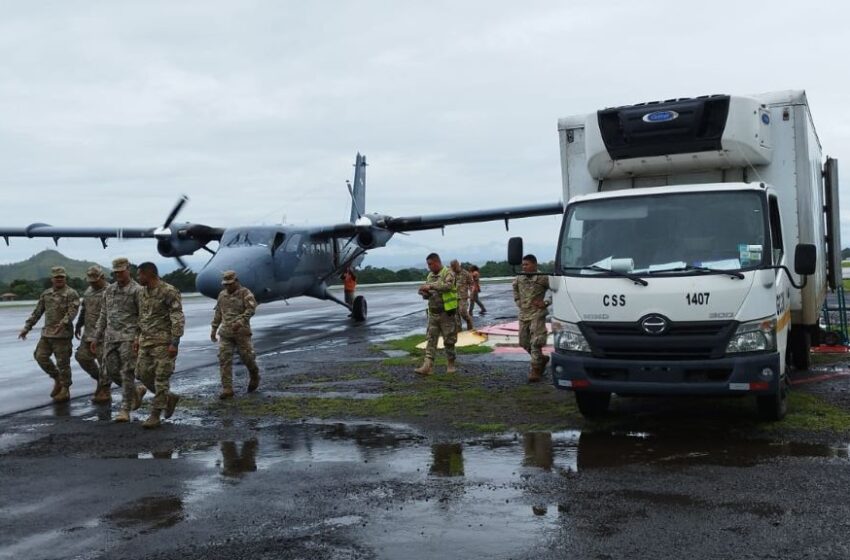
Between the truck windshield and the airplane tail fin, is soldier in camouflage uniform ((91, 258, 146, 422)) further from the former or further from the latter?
the airplane tail fin

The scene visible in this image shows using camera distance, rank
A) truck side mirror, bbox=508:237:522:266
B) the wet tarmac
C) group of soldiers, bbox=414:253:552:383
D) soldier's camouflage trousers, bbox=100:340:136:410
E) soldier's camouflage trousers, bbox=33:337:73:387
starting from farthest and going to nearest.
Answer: group of soldiers, bbox=414:253:552:383, soldier's camouflage trousers, bbox=33:337:73:387, soldier's camouflage trousers, bbox=100:340:136:410, truck side mirror, bbox=508:237:522:266, the wet tarmac

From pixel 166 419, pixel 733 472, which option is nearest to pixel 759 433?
pixel 733 472

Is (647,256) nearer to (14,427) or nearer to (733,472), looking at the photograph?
(733,472)

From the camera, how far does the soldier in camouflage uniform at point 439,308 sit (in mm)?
12391

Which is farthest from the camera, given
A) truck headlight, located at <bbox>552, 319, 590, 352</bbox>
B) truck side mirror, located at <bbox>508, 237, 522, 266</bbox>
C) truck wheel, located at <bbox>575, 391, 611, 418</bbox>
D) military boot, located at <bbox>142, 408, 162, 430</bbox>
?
military boot, located at <bbox>142, 408, 162, 430</bbox>

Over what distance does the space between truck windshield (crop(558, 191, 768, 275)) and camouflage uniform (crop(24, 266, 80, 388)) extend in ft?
23.1

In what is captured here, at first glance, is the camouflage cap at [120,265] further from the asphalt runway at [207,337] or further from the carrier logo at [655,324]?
the carrier logo at [655,324]

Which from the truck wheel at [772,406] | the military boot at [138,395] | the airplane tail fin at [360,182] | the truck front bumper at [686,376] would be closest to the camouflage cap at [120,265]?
the military boot at [138,395]

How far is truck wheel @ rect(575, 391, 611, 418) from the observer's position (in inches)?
334

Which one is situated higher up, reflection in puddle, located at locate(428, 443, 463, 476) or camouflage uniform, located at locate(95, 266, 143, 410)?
camouflage uniform, located at locate(95, 266, 143, 410)

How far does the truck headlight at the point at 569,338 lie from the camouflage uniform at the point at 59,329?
6.93 metres

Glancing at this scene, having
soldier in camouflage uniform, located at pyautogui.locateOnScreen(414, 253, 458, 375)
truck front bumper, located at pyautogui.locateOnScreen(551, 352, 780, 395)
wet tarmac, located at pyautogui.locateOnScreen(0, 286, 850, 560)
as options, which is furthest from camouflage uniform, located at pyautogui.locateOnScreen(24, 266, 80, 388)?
truck front bumper, located at pyautogui.locateOnScreen(551, 352, 780, 395)

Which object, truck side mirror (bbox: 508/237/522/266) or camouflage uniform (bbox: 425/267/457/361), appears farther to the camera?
camouflage uniform (bbox: 425/267/457/361)

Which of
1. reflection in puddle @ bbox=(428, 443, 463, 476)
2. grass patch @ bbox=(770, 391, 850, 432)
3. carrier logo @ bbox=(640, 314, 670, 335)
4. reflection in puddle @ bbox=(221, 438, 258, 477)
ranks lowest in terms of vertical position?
grass patch @ bbox=(770, 391, 850, 432)
